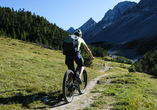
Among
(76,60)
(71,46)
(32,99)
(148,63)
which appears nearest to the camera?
(71,46)

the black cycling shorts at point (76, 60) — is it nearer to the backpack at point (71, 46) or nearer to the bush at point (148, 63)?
the backpack at point (71, 46)

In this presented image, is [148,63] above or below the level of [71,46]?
below

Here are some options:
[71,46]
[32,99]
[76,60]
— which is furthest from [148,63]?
[32,99]

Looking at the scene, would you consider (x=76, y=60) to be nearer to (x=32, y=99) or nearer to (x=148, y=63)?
(x=32, y=99)

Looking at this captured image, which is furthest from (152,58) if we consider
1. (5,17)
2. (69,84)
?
(5,17)

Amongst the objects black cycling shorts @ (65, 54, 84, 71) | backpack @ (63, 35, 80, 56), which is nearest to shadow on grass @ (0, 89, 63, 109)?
black cycling shorts @ (65, 54, 84, 71)

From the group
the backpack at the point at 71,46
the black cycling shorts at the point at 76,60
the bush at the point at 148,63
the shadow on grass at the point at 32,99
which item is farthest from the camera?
the bush at the point at 148,63

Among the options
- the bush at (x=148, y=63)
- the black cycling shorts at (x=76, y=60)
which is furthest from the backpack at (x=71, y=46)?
the bush at (x=148, y=63)

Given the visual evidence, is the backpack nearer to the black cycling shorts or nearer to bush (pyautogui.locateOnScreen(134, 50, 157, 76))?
the black cycling shorts

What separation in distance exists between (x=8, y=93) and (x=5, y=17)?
466 feet

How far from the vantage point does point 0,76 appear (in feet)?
28.4

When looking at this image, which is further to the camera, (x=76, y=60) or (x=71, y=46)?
(x=76, y=60)

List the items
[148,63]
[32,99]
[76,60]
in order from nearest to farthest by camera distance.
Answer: [32,99] < [76,60] < [148,63]

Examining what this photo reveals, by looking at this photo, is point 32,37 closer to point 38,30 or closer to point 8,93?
point 38,30
